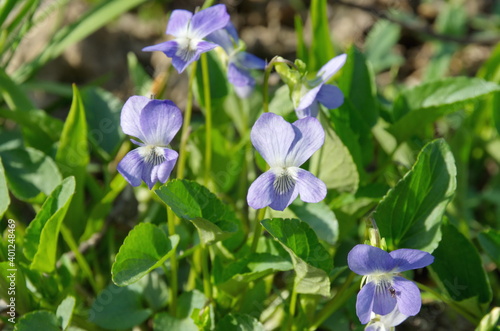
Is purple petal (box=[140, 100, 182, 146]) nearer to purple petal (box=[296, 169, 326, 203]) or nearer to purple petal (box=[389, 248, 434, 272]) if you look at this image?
purple petal (box=[296, 169, 326, 203])

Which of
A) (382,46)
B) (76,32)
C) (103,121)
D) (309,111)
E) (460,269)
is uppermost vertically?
(309,111)

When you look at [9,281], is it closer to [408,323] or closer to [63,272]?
[63,272]

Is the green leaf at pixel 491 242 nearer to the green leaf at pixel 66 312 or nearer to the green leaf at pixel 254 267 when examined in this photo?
the green leaf at pixel 254 267

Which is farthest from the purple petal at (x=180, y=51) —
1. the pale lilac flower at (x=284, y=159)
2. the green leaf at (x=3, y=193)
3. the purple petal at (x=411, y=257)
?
the purple petal at (x=411, y=257)

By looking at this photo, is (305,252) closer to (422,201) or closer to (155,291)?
(422,201)

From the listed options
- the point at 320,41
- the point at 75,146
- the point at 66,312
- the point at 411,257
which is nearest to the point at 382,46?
the point at 320,41

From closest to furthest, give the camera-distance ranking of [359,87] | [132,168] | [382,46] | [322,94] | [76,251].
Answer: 1. [132,168]
2. [322,94]
3. [76,251]
4. [359,87]
5. [382,46]

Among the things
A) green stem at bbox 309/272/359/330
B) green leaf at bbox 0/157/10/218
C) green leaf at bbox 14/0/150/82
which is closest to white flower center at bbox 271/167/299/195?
green stem at bbox 309/272/359/330
